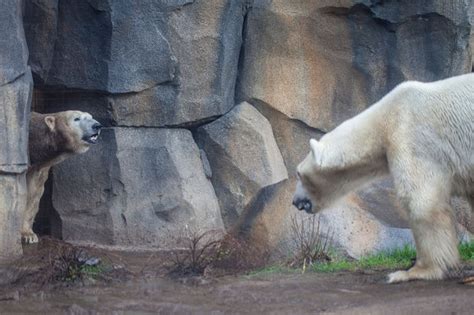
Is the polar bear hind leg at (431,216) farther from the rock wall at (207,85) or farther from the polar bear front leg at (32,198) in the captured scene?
the polar bear front leg at (32,198)

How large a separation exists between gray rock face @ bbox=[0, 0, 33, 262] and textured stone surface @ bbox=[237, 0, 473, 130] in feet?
10.6

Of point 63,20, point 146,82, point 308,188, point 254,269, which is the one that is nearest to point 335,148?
point 308,188

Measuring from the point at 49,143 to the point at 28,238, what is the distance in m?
1.16

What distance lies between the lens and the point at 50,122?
1081 centimetres

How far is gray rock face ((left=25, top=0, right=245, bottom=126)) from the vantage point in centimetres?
1048

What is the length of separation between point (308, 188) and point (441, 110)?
1.38m

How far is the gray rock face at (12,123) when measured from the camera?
348 inches

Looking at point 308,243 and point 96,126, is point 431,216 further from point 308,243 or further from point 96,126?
point 96,126

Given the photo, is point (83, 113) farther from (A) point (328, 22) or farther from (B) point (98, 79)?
(A) point (328, 22)

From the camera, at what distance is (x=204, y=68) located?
10984 millimetres

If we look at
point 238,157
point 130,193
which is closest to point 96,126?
point 130,193

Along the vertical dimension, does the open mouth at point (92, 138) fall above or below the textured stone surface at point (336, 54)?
below

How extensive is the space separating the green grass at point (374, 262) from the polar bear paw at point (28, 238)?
318 centimetres

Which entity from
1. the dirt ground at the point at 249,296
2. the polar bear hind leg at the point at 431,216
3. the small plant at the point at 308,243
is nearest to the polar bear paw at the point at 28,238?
the dirt ground at the point at 249,296
